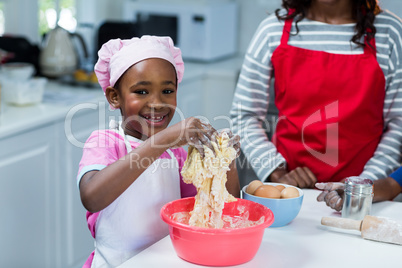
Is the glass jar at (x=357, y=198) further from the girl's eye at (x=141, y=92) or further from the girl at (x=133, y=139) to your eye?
the girl's eye at (x=141, y=92)

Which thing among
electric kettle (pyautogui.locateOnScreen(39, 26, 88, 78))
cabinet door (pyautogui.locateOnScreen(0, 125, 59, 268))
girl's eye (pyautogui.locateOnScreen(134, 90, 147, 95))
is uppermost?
girl's eye (pyautogui.locateOnScreen(134, 90, 147, 95))

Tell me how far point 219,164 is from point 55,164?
4.11 ft

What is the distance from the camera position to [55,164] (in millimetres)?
2172

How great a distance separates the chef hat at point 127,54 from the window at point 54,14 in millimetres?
1840

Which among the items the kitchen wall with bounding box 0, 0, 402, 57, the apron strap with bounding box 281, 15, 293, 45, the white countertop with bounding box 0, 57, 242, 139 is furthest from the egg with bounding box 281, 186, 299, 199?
the kitchen wall with bounding box 0, 0, 402, 57

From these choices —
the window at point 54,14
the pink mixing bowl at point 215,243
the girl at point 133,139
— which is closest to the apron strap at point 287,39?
the girl at point 133,139

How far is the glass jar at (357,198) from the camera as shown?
3.96 ft

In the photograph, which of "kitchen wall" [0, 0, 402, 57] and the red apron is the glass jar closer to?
the red apron

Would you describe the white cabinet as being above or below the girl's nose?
below

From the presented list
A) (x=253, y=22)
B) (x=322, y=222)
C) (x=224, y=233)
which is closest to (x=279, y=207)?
(x=322, y=222)

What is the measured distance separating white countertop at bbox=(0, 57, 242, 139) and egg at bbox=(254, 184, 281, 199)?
105 cm

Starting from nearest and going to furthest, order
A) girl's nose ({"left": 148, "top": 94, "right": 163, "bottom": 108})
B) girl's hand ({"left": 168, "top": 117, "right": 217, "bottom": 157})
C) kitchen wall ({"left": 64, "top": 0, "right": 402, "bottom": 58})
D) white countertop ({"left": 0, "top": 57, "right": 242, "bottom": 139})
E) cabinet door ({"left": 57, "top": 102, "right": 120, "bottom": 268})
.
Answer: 1. girl's hand ({"left": 168, "top": 117, "right": 217, "bottom": 157})
2. girl's nose ({"left": 148, "top": 94, "right": 163, "bottom": 108})
3. white countertop ({"left": 0, "top": 57, "right": 242, "bottom": 139})
4. cabinet door ({"left": 57, "top": 102, "right": 120, "bottom": 268})
5. kitchen wall ({"left": 64, "top": 0, "right": 402, "bottom": 58})

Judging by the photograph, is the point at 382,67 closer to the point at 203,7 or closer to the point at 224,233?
the point at 224,233

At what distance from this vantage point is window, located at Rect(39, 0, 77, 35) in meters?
2.99
